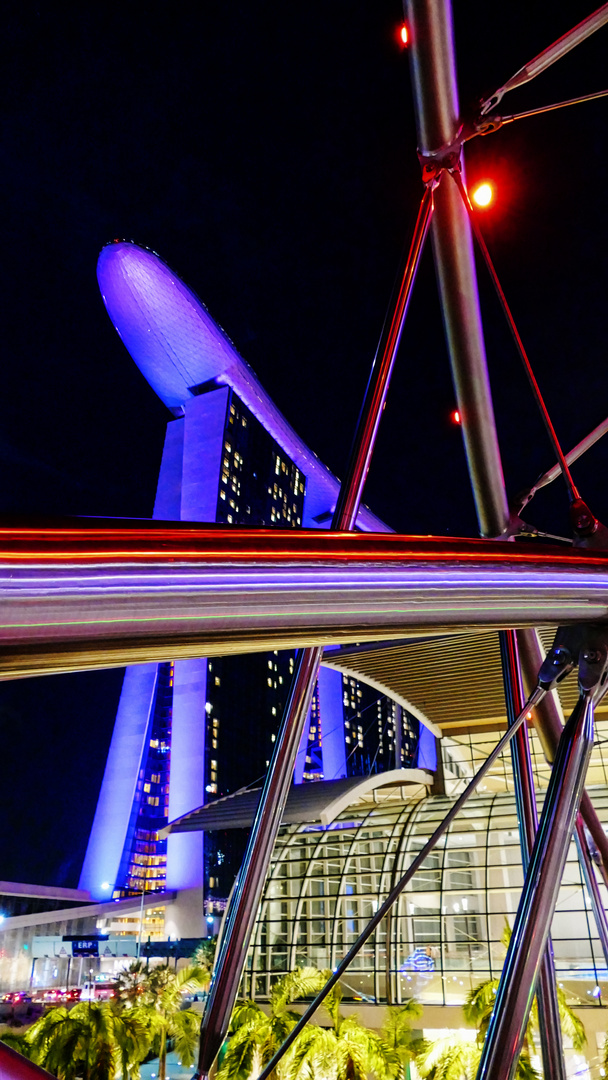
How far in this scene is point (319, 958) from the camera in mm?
33562

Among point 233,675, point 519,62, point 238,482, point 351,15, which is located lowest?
point 519,62

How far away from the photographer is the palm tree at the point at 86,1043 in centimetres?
2192

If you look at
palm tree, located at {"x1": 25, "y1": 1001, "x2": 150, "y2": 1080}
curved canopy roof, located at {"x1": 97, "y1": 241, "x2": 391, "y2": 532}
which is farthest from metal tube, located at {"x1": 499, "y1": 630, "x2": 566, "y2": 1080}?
curved canopy roof, located at {"x1": 97, "y1": 241, "x2": 391, "y2": 532}

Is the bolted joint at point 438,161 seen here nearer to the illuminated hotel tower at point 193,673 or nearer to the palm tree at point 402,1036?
the palm tree at point 402,1036

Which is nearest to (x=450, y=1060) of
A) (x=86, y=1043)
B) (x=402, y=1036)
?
(x=402, y=1036)

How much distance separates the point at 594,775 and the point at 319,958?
1863 cm

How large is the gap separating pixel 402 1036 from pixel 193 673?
245 feet

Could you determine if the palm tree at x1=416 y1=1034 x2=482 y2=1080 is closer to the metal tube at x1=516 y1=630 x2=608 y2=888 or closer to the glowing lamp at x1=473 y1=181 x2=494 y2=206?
the metal tube at x1=516 y1=630 x2=608 y2=888

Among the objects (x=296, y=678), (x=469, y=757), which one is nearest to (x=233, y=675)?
(x=469, y=757)

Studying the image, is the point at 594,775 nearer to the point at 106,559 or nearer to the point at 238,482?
the point at 106,559

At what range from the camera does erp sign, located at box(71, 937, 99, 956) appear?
6494 cm

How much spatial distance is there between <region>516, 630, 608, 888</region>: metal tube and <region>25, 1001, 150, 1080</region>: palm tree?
72.4ft

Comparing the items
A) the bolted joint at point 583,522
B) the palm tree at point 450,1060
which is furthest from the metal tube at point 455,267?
the palm tree at point 450,1060

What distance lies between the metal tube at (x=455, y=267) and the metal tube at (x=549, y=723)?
73.9 inches
